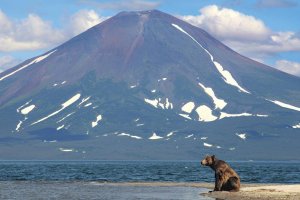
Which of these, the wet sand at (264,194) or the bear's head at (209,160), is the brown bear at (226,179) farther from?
the bear's head at (209,160)

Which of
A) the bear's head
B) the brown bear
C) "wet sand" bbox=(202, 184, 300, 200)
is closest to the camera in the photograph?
"wet sand" bbox=(202, 184, 300, 200)

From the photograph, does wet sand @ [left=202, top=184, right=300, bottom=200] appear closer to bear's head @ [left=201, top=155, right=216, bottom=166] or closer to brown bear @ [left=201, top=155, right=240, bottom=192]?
brown bear @ [left=201, top=155, right=240, bottom=192]

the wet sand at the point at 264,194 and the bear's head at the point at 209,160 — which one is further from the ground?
the bear's head at the point at 209,160

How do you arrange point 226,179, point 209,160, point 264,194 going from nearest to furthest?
1. point 264,194
2. point 226,179
3. point 209,160

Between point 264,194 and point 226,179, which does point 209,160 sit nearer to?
point 226,179

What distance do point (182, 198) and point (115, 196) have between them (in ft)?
12.4

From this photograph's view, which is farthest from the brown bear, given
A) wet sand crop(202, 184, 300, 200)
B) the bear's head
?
the bear's head

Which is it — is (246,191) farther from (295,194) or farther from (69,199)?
(69,199)

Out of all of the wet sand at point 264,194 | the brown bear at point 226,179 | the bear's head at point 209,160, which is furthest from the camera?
the bear's head at point 209,160

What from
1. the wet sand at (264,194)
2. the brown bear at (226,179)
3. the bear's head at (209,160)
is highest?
the bear's head at (209,160)

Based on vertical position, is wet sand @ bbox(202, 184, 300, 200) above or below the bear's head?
below

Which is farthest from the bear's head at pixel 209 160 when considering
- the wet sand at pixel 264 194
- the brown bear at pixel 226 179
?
the wet sand at pixel 264 194

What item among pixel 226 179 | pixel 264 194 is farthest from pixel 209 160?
pixel 264 194

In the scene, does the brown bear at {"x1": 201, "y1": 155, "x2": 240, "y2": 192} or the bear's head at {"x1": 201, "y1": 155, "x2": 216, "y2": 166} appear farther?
the bear's head at {"x1": 201, "y1": 155, "x2": 216, "y2": 166}
